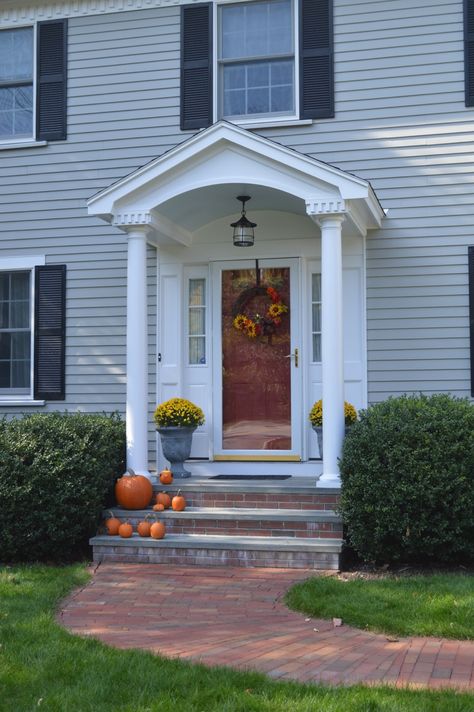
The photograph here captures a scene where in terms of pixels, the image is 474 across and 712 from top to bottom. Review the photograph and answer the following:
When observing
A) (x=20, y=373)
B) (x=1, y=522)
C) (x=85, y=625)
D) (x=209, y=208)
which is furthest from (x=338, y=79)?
(x=85, y=625)

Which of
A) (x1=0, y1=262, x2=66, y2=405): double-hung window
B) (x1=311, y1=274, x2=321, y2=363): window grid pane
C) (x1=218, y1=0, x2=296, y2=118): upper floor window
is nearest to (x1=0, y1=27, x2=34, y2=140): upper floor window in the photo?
(x1=0, y1=262, x2=66, y2=405): double-hung window

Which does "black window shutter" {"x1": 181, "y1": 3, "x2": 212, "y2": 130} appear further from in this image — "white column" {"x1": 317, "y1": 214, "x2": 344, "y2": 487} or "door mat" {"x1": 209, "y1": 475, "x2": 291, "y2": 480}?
"door mat" {"x1": 209, "y1": 475, "x2": 291, "y2": 480}

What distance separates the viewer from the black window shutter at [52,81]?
9859 millimetres

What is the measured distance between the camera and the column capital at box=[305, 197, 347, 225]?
7.55 meters

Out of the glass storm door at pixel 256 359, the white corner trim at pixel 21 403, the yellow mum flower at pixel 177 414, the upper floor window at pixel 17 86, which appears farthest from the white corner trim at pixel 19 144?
the yellow mum flower at pixel 177 414

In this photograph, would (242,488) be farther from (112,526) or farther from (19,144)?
(19,144)

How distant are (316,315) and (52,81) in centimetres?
423

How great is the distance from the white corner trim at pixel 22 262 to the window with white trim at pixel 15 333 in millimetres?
115

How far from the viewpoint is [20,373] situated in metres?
9.95

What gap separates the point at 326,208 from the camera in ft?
24.9

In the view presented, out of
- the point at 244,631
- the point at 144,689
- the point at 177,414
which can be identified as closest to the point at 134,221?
the point at 177,414

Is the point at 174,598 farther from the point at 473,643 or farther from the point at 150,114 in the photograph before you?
the point at 150,114

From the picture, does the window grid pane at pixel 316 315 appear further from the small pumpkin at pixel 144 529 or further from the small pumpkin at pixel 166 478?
the small pumpkin at pixel 144 529

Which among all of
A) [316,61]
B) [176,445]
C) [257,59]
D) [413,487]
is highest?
[257,59]
